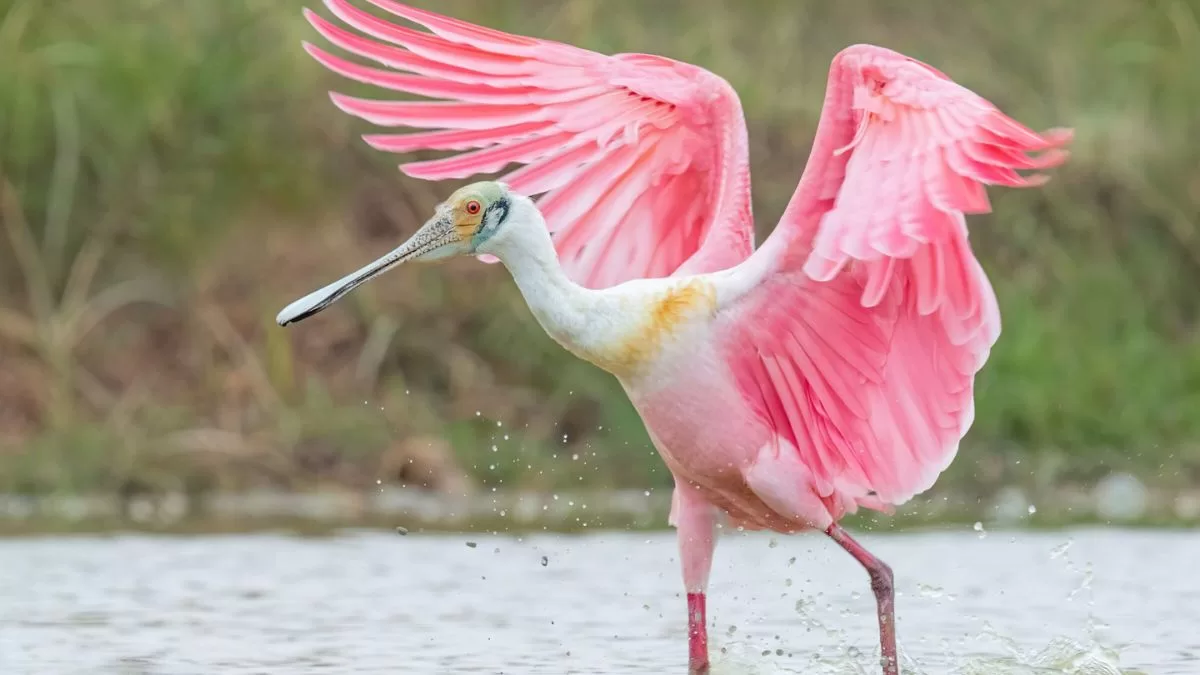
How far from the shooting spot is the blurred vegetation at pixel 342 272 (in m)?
11.5

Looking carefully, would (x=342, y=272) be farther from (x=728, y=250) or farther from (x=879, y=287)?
(x=879, y=287)

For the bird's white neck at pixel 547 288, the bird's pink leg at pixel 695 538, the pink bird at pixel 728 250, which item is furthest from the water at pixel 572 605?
the bird's white neck at pixel 547 288

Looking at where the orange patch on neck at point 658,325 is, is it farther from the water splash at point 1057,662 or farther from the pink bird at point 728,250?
the water splash at point 1057,662

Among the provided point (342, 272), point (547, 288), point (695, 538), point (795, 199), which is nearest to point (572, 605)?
point (695, 538)

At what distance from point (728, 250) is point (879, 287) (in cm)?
91

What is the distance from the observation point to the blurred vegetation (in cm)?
1155

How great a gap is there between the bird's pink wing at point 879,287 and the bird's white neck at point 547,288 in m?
0.46

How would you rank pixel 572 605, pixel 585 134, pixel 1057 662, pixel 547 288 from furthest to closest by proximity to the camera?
1. pixel 572 605
2. pixel 1057 662
3. pixel 585 134
4. pixel 547 288

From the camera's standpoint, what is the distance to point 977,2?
15.1 m

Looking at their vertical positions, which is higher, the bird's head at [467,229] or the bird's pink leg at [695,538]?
the bird's head at [467,229]

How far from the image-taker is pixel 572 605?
919cm

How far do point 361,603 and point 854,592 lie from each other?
1.98 metres

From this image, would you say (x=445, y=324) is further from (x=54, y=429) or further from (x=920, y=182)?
(x=920, y=182)

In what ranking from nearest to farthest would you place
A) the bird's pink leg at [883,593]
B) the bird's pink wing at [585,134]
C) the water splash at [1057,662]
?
the bird's pink leg at [883,593] → the bird's pink wing at [585,134] → the water splash at [1057,662]
